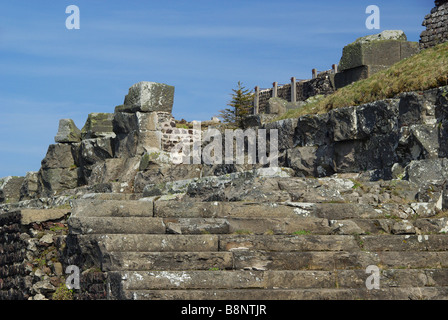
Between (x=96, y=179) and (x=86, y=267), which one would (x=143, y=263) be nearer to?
(x=86, y=267)

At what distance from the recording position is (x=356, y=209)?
407 inches

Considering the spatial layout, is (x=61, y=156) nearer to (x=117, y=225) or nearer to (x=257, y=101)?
(x=117, y=225)

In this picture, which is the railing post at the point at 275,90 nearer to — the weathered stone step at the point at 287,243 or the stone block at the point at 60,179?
the stone block at the point at 60,179

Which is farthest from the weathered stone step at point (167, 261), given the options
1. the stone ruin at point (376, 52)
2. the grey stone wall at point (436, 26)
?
the grey stone wall at point (436, 26)

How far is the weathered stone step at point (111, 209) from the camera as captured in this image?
984cm

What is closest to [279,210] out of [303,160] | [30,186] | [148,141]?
[303,160]

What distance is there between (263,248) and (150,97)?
1008 cm

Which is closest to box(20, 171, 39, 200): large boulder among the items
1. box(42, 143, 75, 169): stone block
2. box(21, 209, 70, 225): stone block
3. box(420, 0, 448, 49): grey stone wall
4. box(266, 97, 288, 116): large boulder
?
box(42, 143, 75, 169): stone block

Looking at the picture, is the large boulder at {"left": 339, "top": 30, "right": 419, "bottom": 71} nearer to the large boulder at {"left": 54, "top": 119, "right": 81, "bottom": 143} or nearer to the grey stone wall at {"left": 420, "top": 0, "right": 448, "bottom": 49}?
the grey stone wall at {"left": 420, "top": 0, "right": 448, "bottom": 49}

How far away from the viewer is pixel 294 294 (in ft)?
26.9

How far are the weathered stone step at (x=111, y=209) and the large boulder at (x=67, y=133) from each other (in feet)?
41.9

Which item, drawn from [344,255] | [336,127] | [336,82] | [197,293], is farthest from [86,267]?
[336,82]

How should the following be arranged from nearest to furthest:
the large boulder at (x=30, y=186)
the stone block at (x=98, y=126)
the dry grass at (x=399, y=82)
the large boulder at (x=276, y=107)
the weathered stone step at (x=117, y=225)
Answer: the weathered stone step at (x=117, y=225) < the dry grass at (x=399, y=82) < the large boulder at (x=276, y=107) < the stone block at (x=98, y=126) < the large boulder at (x=30, y=186)

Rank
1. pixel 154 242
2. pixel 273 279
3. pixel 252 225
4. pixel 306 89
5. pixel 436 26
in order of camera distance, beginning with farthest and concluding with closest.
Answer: pixel 306 89
pixel 436 26
pixel 252 225
pixel 154 242
pixel 273 279
